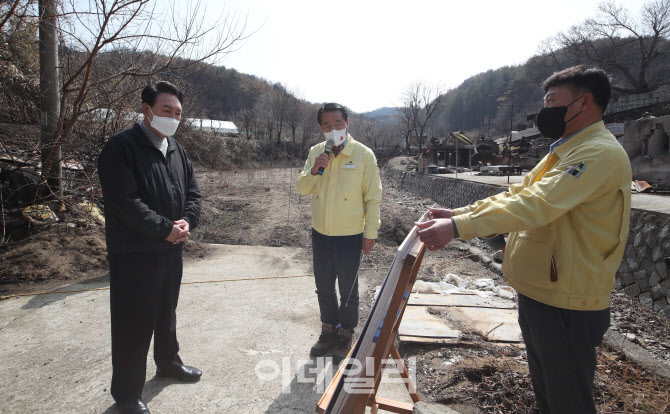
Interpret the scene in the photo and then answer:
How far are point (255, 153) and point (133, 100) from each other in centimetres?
2726

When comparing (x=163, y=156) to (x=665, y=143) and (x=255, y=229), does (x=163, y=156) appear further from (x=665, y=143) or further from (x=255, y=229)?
(x=665, y=143)

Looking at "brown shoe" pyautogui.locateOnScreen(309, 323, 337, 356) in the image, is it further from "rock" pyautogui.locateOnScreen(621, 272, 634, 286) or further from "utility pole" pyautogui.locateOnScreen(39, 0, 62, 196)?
"utility pole" pyautogui.locateOnScreen(39, 0, 62, 196)

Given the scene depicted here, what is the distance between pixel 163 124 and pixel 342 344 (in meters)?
2.18

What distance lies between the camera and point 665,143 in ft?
31.1

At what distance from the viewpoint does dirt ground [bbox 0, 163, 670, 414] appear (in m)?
2.35

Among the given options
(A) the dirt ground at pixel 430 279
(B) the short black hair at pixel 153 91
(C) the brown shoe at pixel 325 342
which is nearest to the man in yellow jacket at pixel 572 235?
(A) the dirt ground at pixel 430 279

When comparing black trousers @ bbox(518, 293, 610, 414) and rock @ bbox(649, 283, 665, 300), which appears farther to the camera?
rock @ bbox(649, 283, 665, 300)

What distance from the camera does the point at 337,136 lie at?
2904 millimetres

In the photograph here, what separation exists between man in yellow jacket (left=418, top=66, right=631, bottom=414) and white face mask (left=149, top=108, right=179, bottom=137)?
178 centimetres

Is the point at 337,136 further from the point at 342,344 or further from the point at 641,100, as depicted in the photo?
the point at 641,100

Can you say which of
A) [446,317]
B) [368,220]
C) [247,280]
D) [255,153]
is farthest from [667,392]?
[255,153]

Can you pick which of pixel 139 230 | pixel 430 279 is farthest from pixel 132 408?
pixel 430 279

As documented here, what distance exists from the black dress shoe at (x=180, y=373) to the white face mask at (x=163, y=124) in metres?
1.64

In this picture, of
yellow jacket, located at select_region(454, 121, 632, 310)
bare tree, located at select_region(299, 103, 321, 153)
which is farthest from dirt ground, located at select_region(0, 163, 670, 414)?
bare tree, located at select_region(299, 103, 321, 153)
